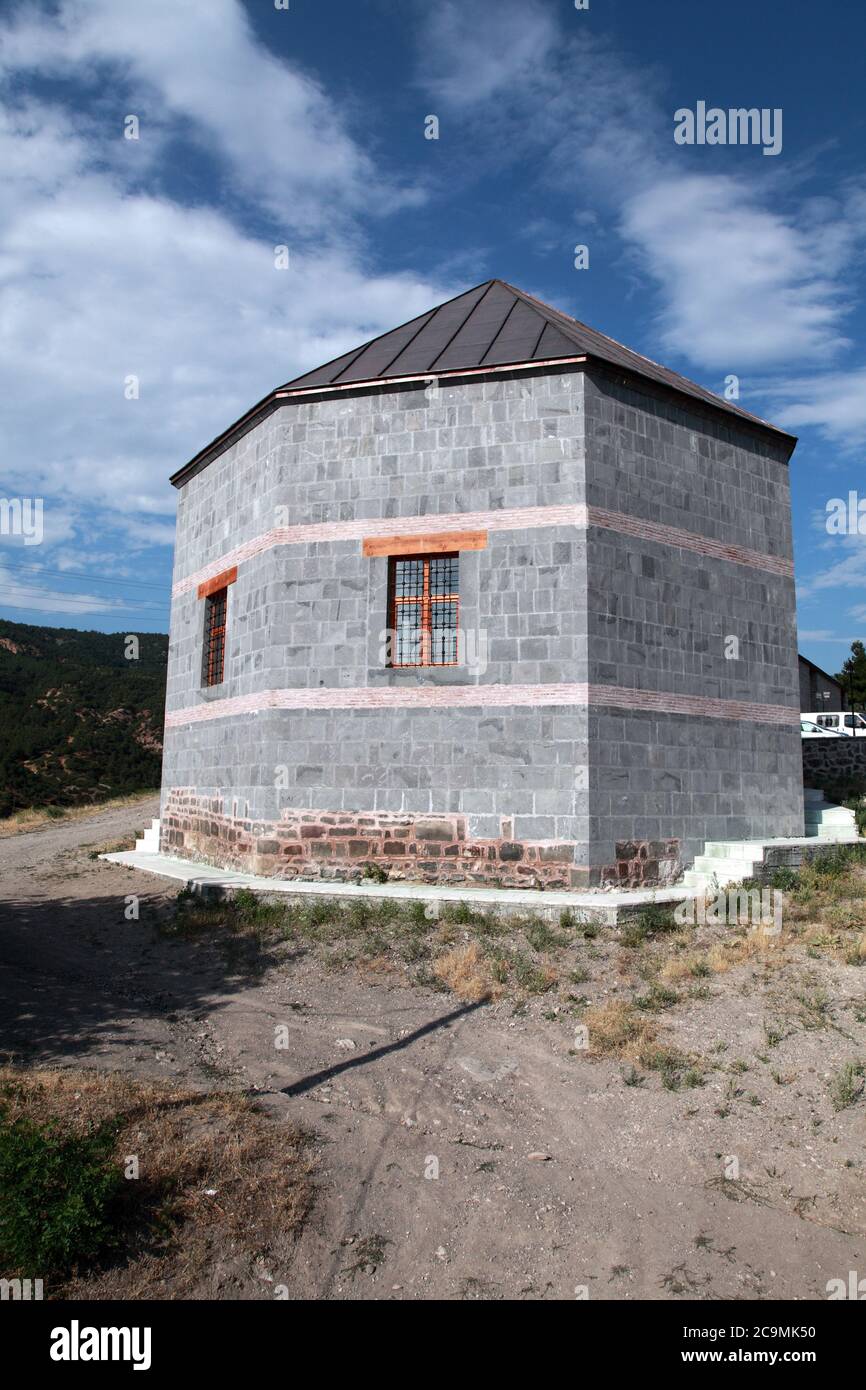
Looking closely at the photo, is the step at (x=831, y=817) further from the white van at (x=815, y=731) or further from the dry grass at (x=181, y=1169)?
the dry grass at (x=181, y=1169)

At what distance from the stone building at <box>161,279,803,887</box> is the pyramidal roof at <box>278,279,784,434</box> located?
7 cm

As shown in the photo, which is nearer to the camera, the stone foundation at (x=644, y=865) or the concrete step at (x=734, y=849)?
the stone foundation at (x=644, y=865)

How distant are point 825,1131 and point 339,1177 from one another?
3175 millimetres

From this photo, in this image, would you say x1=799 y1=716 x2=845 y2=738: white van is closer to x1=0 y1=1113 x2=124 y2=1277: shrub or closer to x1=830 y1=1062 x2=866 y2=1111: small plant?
x1=830 y1=1062 x2=866 y2=1111: small plant

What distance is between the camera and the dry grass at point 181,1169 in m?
4.18

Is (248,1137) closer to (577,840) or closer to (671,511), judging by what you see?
(577,840)

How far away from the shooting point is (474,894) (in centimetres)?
1033

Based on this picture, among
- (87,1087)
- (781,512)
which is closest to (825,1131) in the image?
(87,1087)

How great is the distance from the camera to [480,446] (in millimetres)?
11656

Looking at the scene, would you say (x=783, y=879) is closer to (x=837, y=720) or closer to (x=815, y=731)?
(x=815, y=731)

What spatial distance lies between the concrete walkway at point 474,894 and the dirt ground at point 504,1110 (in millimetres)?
599

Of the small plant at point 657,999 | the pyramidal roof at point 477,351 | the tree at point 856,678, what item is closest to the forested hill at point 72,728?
the pyramidal roof at point 477,351
